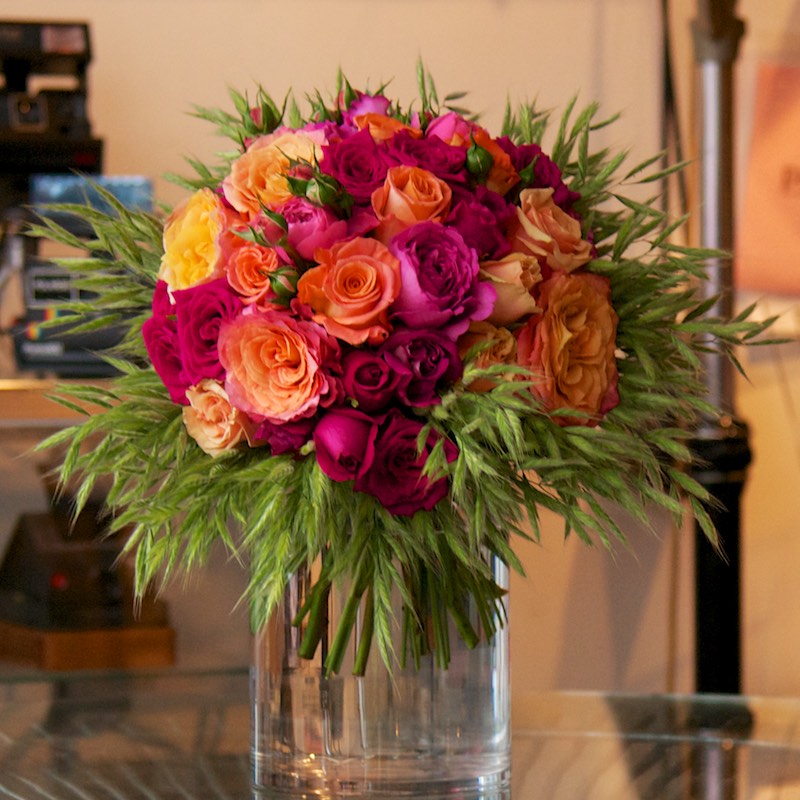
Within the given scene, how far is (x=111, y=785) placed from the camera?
755 mm

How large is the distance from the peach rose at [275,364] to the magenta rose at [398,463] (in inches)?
1.4

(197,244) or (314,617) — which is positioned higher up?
(197,244)

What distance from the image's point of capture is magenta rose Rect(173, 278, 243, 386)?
25.5 inches

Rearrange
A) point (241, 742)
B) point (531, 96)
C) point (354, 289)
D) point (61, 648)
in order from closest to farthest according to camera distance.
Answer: point (354, 289)
point (241, 742)
point (61, 648)
point (531, 96)

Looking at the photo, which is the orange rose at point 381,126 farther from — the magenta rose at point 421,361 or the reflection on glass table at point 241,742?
the reflection on glass table at point 241,742

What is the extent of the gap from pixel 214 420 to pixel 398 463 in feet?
0.32

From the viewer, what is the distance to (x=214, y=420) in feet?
2.13

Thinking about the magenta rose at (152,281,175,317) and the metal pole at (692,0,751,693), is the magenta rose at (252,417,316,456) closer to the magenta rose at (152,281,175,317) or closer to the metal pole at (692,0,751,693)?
the magenta rose at (152,281,175,317)

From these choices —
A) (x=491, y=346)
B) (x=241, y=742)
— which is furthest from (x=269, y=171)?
(x=241, y=742)

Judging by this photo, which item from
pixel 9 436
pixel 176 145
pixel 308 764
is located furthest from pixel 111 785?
pixel 176 145

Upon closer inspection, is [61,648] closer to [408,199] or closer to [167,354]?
[167,354]

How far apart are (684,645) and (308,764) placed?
4.54ft

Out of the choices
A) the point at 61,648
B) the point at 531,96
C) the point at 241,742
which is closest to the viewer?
the point at 241,742

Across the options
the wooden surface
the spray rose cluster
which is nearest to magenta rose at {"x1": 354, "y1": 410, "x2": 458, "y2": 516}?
the spray rose cluster
